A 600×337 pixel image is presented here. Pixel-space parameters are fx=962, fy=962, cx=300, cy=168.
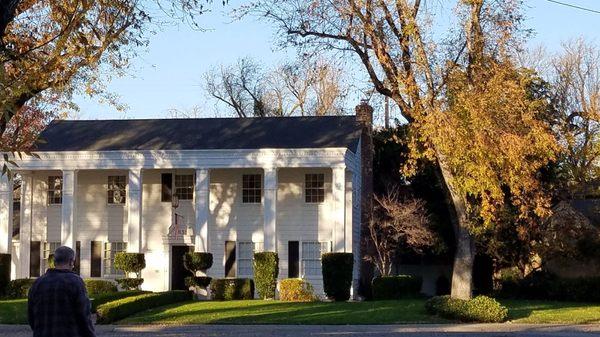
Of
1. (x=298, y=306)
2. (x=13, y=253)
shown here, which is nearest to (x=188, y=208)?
(x=13, y=253)

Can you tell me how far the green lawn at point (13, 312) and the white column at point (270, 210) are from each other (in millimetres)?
9805

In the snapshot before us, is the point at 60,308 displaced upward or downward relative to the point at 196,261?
upward

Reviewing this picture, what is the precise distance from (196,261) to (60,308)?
28.8 meters

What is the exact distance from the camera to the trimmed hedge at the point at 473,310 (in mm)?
27312

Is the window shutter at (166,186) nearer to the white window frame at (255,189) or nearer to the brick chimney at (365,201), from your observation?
Result: the white window frame at (255,189)

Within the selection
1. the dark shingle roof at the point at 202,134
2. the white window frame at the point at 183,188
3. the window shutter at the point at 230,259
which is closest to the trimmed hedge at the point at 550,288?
the dark shingle roof at the point at 202,134

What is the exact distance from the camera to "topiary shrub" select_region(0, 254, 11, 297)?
38438mm

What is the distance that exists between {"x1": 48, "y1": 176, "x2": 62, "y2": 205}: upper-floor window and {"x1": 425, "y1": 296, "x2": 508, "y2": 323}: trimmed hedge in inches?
838

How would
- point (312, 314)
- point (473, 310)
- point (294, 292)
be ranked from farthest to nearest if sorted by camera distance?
point (294, 292) → point (312, 314) → point (473, 310)

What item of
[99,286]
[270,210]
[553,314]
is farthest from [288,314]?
[99,286]

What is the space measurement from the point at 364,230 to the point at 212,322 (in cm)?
1626

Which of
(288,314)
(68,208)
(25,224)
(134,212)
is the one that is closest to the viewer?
(288,314)

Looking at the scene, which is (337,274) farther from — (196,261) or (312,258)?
(196,261)

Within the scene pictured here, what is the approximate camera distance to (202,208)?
39844 millimetres
